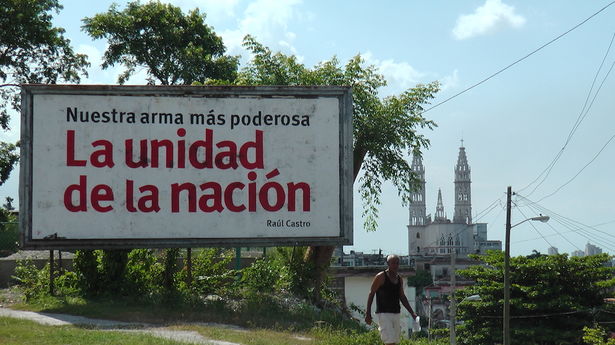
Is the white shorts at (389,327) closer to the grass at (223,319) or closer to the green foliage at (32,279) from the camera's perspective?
the grass at (223,319)

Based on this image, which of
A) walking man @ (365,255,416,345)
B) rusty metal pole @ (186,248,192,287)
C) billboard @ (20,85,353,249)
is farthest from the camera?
rusty metal pole @ (186,248,192,287)

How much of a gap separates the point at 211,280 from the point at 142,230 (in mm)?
2699

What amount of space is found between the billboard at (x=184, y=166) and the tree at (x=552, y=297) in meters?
25.2

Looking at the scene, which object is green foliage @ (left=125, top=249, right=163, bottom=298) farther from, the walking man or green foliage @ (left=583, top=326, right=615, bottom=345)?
green foliage @ (left=583, top=326, right=615, bottom=345)

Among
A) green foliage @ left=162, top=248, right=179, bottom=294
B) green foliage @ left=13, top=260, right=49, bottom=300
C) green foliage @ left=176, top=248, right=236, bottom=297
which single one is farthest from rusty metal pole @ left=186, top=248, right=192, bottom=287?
green foliage @ left=13, top=260, right=49, bottom=300

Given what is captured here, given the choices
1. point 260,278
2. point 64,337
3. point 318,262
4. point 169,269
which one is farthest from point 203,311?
point 64,337

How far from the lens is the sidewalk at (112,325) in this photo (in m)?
13.0

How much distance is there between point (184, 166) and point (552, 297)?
28.1 m

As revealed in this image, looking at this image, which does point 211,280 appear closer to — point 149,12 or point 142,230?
point 142,230

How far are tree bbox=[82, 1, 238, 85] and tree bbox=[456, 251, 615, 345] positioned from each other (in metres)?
18.5

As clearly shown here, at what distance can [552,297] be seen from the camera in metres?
38.9

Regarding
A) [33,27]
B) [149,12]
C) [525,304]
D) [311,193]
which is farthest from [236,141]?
[525,304]

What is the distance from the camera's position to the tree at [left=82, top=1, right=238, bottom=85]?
36.3m

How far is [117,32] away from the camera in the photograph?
37.2m
